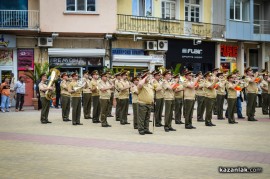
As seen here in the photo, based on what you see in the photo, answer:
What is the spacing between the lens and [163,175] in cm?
965

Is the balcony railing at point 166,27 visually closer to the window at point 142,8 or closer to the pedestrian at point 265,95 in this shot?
the window at point 142,8

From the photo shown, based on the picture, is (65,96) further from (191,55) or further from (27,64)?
(191,55)

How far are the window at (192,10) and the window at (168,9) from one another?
1269 millimetres

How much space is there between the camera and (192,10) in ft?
131

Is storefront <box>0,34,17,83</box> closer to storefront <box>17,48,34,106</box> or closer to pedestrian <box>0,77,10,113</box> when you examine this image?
storefront <box>17,48,34,106</box>

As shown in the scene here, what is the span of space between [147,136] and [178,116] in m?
5.00

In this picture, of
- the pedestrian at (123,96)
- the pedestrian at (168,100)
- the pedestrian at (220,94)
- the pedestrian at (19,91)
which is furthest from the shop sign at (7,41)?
the pedestrian at (168,100)

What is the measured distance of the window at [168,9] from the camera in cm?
3785

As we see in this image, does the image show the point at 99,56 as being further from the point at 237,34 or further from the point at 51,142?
the point at 51,142

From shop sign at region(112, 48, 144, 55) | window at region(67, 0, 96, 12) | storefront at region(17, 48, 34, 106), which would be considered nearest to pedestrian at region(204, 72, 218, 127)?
shop sign at region(112, 48, 144, 55)

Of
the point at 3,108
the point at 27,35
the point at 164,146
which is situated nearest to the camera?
the point at 164,146

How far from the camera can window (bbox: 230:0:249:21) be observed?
41.4 meters

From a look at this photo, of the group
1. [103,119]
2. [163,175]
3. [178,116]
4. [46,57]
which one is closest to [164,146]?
[163,175]

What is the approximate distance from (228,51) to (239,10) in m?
3.41
